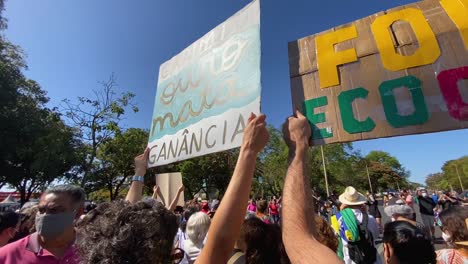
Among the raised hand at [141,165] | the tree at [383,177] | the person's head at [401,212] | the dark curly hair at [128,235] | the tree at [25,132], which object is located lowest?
the dark curly hair at [128,235]

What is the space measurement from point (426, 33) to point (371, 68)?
350 millimetres

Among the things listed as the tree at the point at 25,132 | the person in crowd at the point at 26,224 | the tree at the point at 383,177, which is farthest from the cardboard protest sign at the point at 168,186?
the tree at the point at 383,177

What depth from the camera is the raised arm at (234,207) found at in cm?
120

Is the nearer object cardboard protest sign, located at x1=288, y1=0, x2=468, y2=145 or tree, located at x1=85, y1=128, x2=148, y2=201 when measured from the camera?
cardboard protest sign, located at x1=288, y1=0, x2=468, y2=145

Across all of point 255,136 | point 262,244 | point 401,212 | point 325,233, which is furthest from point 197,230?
point 401,212

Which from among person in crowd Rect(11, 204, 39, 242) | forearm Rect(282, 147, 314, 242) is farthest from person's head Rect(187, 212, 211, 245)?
forearm Rect(282, 147, 314, 242)

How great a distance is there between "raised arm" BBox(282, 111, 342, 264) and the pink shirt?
1.58m

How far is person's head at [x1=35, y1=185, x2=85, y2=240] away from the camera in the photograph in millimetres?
1961

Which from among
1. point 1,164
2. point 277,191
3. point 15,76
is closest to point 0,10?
point 15,76

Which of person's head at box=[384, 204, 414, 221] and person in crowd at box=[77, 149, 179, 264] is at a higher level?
person's head at box=[384, 204, 414, 221]

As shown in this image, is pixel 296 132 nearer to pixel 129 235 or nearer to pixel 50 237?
pixel 129 235

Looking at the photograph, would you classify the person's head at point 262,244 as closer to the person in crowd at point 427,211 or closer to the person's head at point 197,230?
the person's head at point 197,230

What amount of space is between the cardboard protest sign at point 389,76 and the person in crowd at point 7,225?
364cm

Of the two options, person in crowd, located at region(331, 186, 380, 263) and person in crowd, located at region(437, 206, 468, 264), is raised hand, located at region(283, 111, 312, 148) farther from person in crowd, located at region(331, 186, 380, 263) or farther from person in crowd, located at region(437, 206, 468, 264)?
person in crowd, located at region(331, 186, 380, 263)
